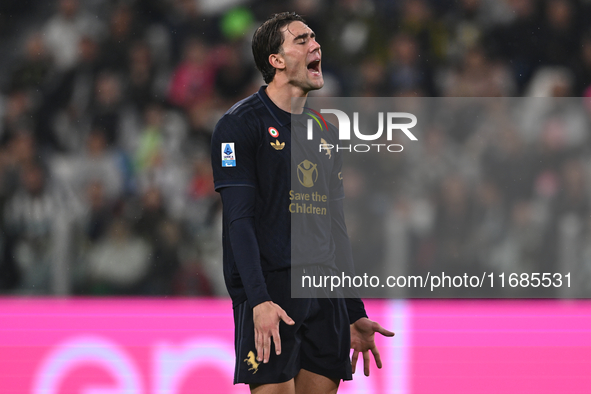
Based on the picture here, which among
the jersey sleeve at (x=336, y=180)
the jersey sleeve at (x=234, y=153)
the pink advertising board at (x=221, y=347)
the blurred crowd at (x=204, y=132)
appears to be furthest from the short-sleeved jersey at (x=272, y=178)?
the blurred crowd at (x=204, y=132)

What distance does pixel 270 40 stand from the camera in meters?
2.31

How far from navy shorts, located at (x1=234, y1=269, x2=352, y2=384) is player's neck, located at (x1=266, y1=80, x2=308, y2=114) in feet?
1.75

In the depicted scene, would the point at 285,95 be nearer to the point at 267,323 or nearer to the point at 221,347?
the point at 267,323

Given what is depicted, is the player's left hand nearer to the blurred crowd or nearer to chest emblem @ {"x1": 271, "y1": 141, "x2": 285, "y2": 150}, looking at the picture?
chest emblem @ {"x1": 271, "y1": 141, "x2": 285, "y2": 150}

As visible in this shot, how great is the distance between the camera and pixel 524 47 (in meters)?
4.92

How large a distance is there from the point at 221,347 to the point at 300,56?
5.80ft

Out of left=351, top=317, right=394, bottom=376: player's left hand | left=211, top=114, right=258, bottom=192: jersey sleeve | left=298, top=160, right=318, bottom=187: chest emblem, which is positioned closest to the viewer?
left=211, top=114, right=258, bottom=192: jersey sleeve

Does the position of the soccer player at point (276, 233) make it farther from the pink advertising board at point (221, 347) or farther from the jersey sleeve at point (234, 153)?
the pink advertising board at point (221, 347)

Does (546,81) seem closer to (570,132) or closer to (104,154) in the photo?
(570,132)

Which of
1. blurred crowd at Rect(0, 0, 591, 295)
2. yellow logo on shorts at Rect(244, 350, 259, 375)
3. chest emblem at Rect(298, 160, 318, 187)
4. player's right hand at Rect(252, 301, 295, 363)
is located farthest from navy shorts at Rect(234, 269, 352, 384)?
blurred crowd at Rect(0, 0, 591, 295)

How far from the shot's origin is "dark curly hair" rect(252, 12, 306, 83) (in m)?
2.31

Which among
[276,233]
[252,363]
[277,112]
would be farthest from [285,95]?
[252,363]

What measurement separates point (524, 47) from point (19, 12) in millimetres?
3716

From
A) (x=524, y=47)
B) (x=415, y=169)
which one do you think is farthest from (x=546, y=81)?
(x=415, y=169)
